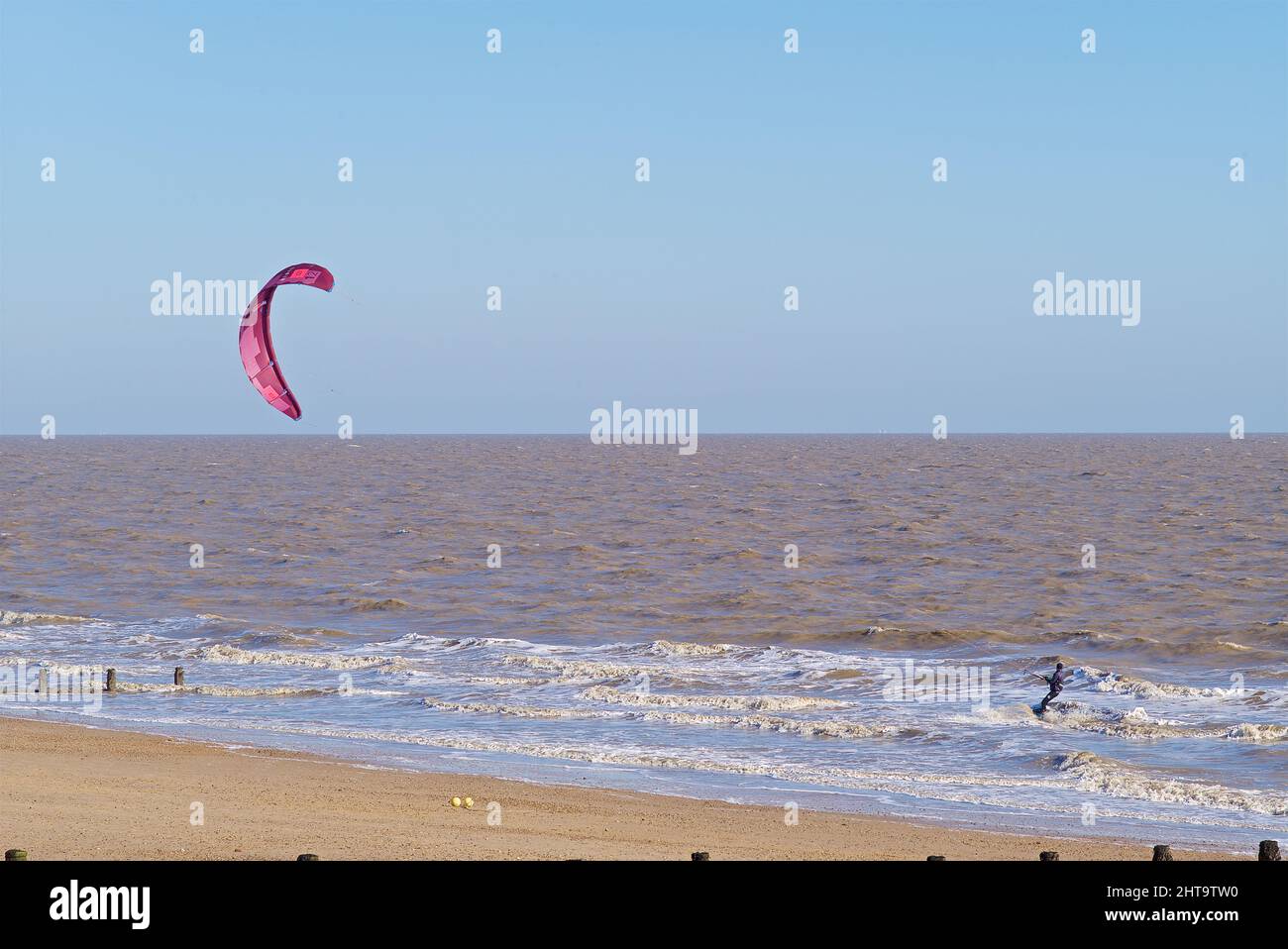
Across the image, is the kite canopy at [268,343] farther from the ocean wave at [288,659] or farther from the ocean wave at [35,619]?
the ocean wave at [35,619]

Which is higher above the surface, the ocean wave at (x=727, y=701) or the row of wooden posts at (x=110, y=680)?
the row of wooden posts at (x=110, y=680)

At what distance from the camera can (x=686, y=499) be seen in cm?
8406

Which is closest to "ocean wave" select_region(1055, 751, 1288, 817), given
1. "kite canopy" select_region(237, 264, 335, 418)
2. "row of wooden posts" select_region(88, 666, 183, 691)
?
"kite canopy" select_region(237, 264, 335, 418)

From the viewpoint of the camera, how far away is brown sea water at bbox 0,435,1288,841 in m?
19.6

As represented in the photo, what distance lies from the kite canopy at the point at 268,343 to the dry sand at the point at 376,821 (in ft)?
20.6

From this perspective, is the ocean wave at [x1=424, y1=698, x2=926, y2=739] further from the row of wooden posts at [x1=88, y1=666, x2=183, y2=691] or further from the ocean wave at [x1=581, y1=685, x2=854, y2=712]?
the row of wooden posts at [x1=88, y1=666, x2=183, y2=691]

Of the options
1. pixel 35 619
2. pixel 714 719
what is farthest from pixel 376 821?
pixel 35 619

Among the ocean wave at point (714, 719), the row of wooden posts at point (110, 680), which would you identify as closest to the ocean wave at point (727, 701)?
the ocean wave at point (714, 719)

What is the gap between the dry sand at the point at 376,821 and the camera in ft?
45.8

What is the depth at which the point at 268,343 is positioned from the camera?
23.9 m

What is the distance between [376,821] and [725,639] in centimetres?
1774

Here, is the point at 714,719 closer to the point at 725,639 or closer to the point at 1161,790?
the point at 1161,790
